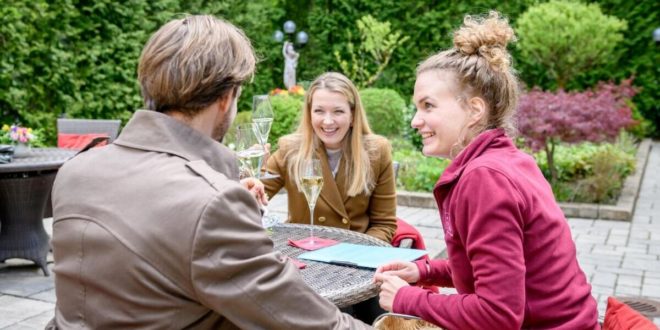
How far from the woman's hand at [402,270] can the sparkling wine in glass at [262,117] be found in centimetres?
93

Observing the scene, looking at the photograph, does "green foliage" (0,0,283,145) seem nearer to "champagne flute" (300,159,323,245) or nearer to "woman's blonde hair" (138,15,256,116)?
"champagne flute" (300,159,323,245)

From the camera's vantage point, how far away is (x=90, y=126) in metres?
6.38

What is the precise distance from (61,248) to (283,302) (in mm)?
439

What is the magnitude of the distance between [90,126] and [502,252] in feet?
18.1

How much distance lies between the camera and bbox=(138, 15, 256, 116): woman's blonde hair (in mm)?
1319

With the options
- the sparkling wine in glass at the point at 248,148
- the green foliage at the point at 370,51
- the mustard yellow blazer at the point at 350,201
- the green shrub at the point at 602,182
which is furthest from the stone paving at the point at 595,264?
the green foliage at the point at 370,51

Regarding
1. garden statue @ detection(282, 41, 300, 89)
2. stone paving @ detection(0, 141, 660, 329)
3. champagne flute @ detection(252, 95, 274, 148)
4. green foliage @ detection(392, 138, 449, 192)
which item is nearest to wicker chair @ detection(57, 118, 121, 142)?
stone paving @ detection(0, 141, 660, 329)

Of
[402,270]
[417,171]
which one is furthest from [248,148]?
[417,171]

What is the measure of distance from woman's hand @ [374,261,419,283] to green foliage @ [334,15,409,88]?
35.6ft

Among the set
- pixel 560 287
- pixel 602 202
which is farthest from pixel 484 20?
pixel 602 202

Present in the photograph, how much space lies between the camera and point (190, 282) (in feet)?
3.90

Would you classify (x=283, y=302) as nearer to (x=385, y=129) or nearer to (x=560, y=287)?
(x=560, y=287)

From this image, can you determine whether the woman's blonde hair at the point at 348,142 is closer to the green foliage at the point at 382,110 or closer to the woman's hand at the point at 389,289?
the woman's hand at the point at 389,289

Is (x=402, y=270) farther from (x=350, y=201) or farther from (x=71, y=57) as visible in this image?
(x=71, y=57)
